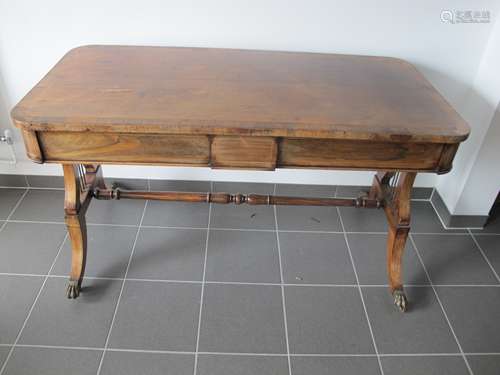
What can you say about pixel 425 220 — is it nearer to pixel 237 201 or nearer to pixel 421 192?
pixel 421 192

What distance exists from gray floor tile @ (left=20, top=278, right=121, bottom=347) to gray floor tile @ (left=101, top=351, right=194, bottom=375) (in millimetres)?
91

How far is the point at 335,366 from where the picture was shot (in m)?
1.55

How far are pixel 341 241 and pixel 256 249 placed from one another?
0.42m

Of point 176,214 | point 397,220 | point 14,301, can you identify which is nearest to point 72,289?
point 14,301

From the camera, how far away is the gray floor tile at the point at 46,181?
2.28m

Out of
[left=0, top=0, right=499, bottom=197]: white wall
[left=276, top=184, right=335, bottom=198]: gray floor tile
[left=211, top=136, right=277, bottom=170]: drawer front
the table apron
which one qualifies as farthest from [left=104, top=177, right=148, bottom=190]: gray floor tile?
[left=211, top=136, right=277, bottom=170]: drawer front

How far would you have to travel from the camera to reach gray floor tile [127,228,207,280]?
186cm

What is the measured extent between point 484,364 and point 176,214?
149cm

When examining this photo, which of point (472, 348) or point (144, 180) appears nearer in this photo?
point (472, 348)

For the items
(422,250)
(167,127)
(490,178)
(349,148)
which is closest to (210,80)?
(167,127)

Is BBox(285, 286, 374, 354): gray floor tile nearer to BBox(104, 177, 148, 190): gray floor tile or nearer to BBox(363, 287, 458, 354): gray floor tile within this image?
BBox(363, 287, 458, 354): gray floor tile

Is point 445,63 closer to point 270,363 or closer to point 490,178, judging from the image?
point 490,178

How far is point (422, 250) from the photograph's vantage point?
2.07 m

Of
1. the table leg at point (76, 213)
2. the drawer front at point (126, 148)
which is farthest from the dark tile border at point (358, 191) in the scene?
the table leg at point (76, 213)
